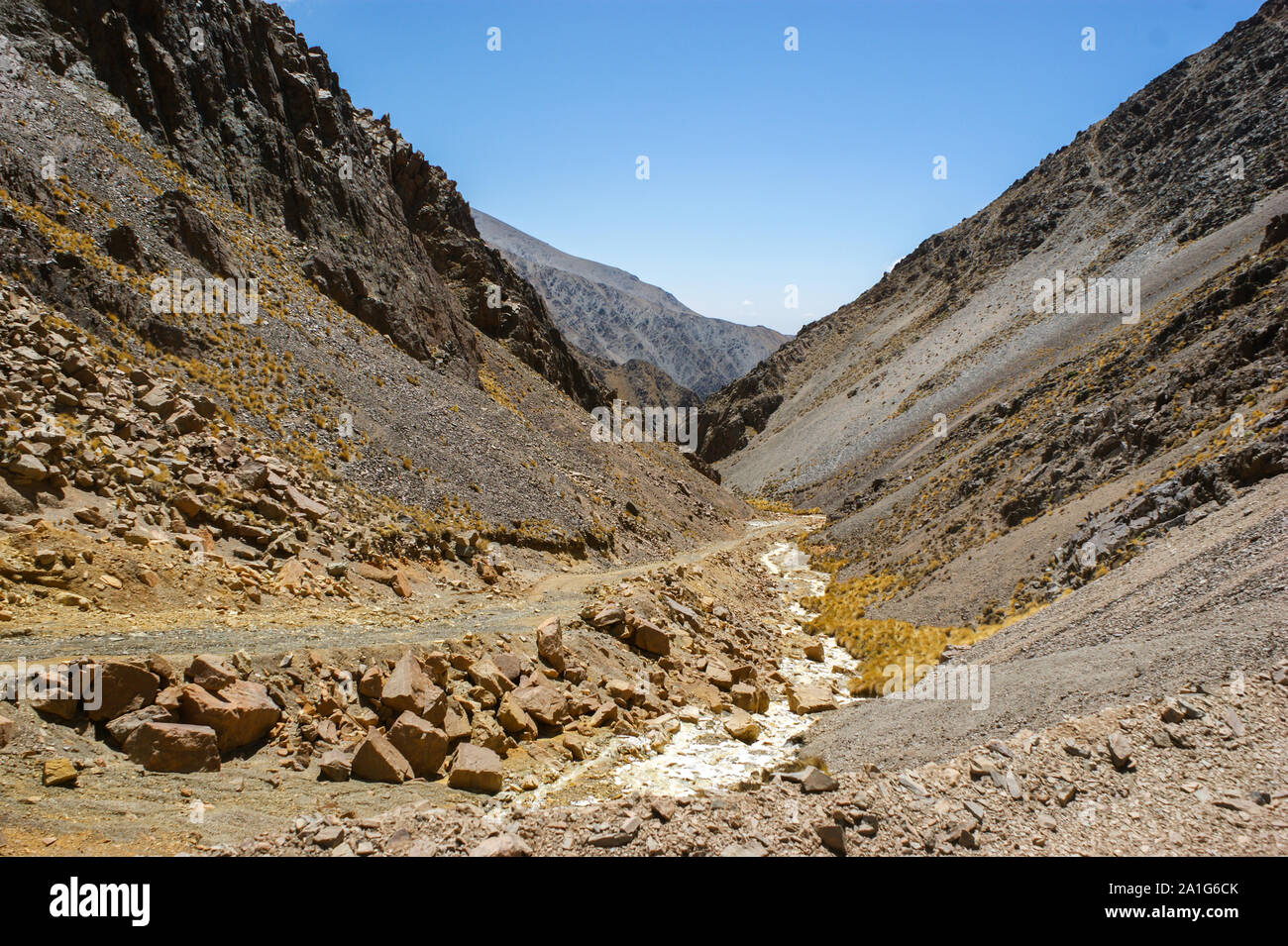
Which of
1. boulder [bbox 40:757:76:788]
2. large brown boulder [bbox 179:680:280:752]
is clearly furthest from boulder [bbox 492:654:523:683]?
boulder [bbox 40:757:76:788]

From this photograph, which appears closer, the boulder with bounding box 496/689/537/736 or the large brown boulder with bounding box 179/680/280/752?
the large brown boulder with bounding box 179/680/280/752

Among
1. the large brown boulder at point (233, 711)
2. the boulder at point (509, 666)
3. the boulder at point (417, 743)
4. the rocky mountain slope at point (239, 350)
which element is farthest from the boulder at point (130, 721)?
the boulder at point (509, 666)

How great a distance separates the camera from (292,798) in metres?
8.54

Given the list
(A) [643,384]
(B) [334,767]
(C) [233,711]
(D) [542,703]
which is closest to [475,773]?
(B) [334,767]

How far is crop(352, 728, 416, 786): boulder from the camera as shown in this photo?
953 cm

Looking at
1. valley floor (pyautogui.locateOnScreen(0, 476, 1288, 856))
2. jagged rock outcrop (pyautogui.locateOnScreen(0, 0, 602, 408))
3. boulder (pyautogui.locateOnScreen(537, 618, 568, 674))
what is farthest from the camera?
jagged rock outcrop (pyautogui.locateOnScreen(0, 0, 602, 408))

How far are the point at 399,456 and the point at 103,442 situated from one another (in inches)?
391

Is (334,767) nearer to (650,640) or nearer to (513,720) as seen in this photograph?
(513,720)

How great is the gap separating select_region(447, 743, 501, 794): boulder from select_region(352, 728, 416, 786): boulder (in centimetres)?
71

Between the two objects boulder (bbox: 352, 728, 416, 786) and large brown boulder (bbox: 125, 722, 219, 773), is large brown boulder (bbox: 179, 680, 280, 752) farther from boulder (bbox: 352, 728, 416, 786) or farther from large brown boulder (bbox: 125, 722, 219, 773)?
boulder (bbox: 352, 728, 416, 786)

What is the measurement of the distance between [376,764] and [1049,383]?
48.5 metres
